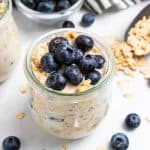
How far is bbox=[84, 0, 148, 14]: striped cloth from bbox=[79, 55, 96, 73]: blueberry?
0.36m

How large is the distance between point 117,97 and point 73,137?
16 cm

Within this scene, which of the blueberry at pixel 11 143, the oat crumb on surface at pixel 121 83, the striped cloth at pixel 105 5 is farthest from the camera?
the striped cloth at pixel 105 5

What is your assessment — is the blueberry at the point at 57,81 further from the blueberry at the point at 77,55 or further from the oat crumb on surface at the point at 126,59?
the oat crumb on surface at the point at 126,59

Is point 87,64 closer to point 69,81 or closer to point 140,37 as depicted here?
point 69,81

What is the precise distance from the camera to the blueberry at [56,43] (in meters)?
0.96

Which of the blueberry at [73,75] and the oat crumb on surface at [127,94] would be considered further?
the oat crumb on surface at [127,94]

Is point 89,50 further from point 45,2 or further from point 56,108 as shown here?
point 45,2

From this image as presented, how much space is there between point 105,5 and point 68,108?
43 centimetres

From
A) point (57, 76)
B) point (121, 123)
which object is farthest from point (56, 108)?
point (121, 123)

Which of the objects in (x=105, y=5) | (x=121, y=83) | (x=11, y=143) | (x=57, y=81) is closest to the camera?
(x=57, y=81)

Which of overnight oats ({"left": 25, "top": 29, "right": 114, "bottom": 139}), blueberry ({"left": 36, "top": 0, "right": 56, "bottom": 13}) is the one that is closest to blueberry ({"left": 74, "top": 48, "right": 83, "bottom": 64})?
overnight oats ({"left": 25, "top": 29, "right": 114, "bottom": 139})

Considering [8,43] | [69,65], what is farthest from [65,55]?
[8,43]

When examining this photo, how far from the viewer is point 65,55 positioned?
93cm

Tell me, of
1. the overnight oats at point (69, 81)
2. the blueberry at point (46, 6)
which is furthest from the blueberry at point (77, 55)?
the blueberry at point (46, 6)
